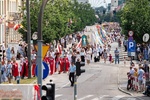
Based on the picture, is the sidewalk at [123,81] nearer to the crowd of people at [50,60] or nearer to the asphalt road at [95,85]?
the asphalt road at [95,85]

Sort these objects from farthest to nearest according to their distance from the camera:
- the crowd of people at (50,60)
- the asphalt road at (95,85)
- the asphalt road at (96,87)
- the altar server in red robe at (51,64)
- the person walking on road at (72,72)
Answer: the altar server in red robe at (51,64)
the crowd of people at (50,60)
the person walking on road at (72,72)
the asphalt road at (96,87)
the asphalt road at (95,85)

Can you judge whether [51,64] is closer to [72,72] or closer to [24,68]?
[24,68]

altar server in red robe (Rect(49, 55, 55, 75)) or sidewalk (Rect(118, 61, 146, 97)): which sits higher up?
altar server in red robe (Rect(49, 55, 55, 75))

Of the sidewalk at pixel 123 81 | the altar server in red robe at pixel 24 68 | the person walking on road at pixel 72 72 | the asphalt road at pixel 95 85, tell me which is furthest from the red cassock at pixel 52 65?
the person walking on road at pixel 72 72

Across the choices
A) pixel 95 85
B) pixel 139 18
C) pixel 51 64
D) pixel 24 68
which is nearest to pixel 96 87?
pixel 95 85

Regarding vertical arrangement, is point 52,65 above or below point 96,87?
above

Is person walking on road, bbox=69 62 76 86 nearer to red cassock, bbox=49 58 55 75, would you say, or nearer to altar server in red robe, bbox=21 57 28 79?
altar server in red robe, bbox=21 57 28 79

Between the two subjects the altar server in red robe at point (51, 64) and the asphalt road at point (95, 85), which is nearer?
the asphalt road at point (95, 85)

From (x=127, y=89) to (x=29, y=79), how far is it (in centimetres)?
656

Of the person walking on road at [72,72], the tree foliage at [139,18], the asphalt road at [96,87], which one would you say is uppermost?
the tree foliage at [139,18]

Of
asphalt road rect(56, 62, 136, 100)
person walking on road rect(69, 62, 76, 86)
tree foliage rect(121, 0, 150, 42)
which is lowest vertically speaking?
asphalt road rect(56, 62, 136, 100)

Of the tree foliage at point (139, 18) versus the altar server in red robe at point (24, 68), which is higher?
the tree foliage at point (139, 18)

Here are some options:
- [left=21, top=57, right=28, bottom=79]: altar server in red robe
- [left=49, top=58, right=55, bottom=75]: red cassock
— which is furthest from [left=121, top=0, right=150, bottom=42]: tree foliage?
[left=21, top=57, right=28, bottom=79]: altar server in red robe

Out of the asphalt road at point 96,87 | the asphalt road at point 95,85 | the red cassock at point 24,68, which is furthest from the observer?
the red cassock at point 24,68
